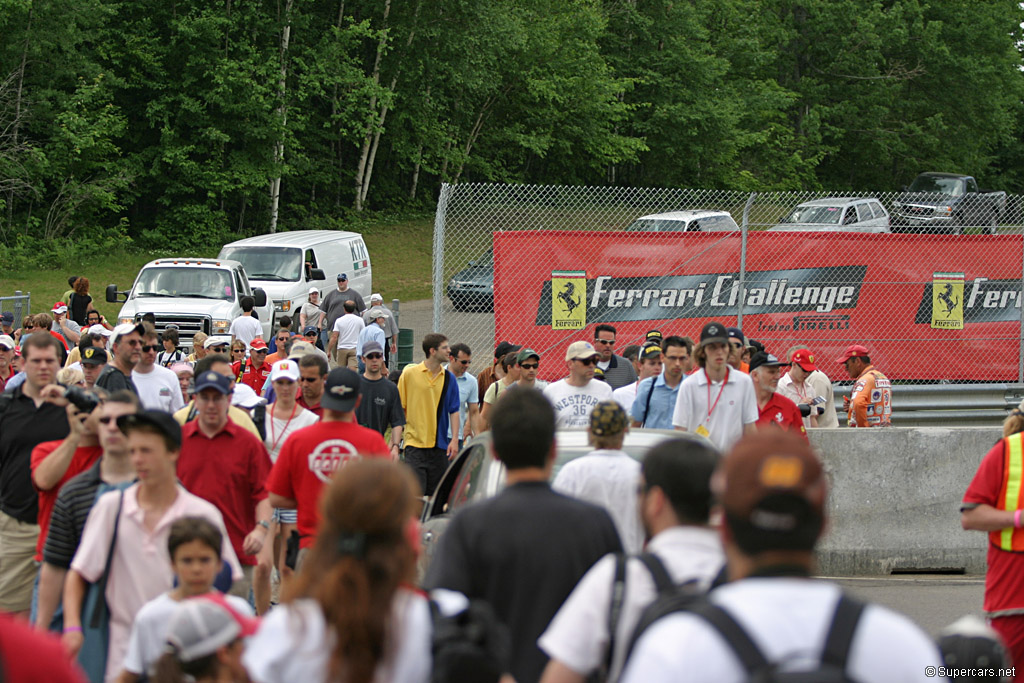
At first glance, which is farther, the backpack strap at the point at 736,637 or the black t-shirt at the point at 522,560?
the black t-shirt at the point at 522,560

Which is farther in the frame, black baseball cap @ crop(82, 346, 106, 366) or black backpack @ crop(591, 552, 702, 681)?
black baseball cap @ crop(82, 346, 106, 366)

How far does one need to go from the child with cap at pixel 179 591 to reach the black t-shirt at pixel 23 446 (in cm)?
249

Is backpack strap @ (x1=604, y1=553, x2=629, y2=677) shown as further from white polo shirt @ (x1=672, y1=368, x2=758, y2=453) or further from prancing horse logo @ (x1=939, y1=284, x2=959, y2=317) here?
prancing horse logo @ (x1=939, y1=284, x2=959, y2=317)

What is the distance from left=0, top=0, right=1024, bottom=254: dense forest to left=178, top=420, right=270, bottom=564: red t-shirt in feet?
85.4

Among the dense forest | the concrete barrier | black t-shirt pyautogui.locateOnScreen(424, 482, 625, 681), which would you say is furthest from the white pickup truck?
black t-shirt pyautogui.locateOnScreen(424, 482, 625, 681)

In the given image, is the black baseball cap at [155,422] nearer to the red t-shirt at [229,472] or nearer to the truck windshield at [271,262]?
the red t-shirt at [229,472]

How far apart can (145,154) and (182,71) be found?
2843 millimetres

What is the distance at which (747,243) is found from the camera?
12.4 m

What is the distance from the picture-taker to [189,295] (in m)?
20.4

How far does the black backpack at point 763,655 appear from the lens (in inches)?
79.0

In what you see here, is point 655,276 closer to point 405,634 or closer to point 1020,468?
point 1020,468

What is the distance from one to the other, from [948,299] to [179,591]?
1119 cm

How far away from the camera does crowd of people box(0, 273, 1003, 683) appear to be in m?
2.17

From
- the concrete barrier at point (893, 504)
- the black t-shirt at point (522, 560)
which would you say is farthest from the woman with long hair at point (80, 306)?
the black t-shirt at point (522, 560)
